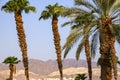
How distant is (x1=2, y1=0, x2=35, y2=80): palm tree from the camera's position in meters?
50.7

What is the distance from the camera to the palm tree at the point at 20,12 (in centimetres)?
5072

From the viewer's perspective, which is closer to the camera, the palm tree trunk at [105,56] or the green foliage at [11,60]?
the palm tree trunk at [105,56]

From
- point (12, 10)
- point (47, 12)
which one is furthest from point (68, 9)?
point (47, 12)

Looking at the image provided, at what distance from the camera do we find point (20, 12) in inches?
2080

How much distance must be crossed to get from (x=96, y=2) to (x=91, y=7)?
63cm

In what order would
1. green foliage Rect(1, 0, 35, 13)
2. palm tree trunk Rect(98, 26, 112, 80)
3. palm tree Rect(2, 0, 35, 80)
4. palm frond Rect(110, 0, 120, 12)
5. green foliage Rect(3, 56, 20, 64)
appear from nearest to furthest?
palm frond Rect(110, 0, 120, 12), palm tree trunk Rect(98, 26, 112, 80), palm tree Rect(2, 0, 35, 80), green foliage Rect(1, 0, 35, 13), green foliage Rect(3, 56, 20, 64)

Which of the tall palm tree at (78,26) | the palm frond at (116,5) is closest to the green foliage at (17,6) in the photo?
the tall palm tree at (78,26)

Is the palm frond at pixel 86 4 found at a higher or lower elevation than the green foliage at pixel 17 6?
lower

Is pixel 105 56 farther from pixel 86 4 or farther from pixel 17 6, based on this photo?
pixel 17 6

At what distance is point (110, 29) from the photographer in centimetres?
3102

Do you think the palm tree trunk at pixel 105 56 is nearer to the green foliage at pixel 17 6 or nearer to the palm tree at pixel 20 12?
the palm tree at pixel 20 12

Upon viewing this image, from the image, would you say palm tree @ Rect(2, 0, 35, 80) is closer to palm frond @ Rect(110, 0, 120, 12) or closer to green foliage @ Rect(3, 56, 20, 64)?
green foliage @ Rect(3, 56, 20, 64)

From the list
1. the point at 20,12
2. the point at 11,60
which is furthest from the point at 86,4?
the point at 11,60

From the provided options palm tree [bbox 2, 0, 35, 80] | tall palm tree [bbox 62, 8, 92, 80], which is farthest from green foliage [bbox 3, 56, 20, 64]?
tall palm tree [bbox 62, 8, 92, 80]
